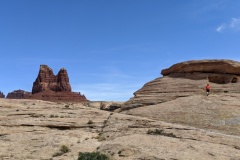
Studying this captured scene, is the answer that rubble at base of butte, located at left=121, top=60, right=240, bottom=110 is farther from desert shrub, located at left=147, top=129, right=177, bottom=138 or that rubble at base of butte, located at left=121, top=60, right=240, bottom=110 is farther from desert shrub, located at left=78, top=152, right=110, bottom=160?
desert shrub, located at left=78, top=152, right=110, bottom=160

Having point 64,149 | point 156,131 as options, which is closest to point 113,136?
point 156,131

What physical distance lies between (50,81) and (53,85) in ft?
12.5

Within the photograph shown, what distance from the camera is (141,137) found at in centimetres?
2181

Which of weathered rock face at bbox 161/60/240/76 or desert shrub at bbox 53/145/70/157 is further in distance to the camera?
weathered rock face at bbox 161/60/240/76

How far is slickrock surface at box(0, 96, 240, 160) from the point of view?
18984 millimetres

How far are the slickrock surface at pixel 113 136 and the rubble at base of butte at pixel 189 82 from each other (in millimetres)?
4984

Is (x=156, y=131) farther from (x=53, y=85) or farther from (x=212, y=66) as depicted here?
(x=53, y=85)

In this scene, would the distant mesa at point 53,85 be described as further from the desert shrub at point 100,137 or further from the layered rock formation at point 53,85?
the desert shrub at point 100,137

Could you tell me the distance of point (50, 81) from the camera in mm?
182875

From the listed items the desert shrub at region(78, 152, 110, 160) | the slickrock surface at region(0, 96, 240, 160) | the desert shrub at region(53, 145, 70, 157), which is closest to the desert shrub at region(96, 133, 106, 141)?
the slickrock surface at region(0, 96, 240, 160)

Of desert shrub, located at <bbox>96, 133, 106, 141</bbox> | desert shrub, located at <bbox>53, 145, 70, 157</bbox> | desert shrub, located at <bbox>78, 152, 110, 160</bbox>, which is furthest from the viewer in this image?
desert shrub, located at <bbox>96, 133, 106, 141</bbox>

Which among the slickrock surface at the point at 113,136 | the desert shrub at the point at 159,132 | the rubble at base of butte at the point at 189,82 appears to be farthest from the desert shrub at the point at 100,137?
the rubble at base of butte at the point at 189,82

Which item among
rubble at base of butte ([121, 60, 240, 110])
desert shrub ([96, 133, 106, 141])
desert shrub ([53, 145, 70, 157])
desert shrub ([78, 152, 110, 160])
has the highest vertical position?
rubble at base of butte ([121, 60, 240, 110])

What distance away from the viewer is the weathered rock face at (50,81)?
17900 cm
